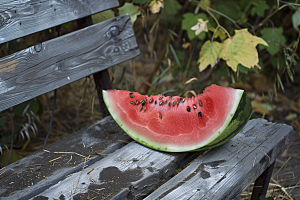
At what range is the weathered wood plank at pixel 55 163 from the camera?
100 centimetres

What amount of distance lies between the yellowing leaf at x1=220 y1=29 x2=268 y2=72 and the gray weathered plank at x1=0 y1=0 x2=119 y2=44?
833 mm

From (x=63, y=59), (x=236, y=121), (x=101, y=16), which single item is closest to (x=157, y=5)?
(x=101, y=16)

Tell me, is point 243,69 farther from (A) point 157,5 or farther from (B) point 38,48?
(B) point 38,48

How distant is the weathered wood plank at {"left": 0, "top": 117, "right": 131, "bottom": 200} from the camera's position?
1.00 m

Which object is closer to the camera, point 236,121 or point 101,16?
point 236,121

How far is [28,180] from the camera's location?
104 cm

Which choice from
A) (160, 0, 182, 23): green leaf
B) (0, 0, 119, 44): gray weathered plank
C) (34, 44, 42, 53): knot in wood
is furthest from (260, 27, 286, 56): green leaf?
(34, 44, 42, 53): knot in wood

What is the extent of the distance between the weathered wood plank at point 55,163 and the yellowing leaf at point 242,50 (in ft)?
2.72

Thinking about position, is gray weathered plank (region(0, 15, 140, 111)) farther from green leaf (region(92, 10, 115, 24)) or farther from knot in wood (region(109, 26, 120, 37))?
green leaf (region(92, 10, 115, 24))

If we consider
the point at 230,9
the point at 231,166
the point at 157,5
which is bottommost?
the point at 231,166

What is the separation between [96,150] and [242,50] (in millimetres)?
1057

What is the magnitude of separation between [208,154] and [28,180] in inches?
28.5

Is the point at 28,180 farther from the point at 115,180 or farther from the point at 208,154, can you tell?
the point at 208,154

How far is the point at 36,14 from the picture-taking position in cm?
130
